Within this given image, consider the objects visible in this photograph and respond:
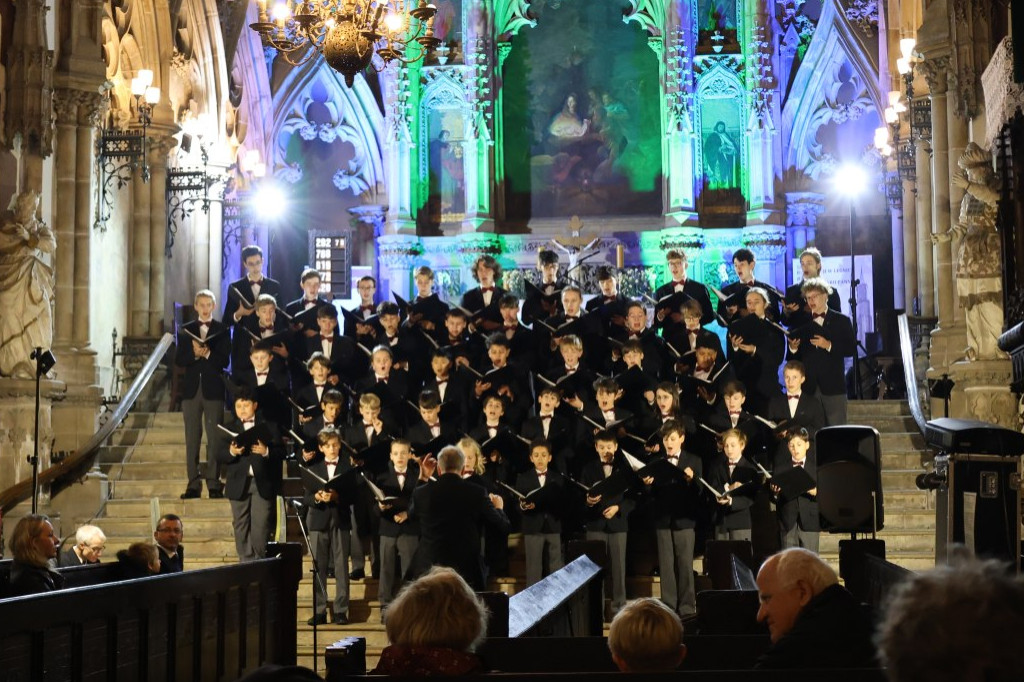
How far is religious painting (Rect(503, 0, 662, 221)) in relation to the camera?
2019 cm

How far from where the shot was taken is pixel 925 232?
50.7ft

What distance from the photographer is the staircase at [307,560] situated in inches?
391

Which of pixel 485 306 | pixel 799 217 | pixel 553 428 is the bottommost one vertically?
pixel 553 428

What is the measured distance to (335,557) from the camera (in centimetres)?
983

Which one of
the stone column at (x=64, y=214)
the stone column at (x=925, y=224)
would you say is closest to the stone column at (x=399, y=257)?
the stone column at (x=64, y=214)

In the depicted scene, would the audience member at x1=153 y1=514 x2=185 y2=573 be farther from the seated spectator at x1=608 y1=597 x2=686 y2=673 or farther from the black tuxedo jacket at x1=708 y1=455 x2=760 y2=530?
the seated spectator at x1=608 y1=597 x2=686 y2=673

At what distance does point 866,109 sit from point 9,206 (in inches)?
487

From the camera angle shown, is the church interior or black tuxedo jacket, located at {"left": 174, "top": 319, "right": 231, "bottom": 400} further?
black tuxedo jacket, located at {"left": 174, "top": 319, "right": 231, "bottom": 400}

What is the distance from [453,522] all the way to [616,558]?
165cm

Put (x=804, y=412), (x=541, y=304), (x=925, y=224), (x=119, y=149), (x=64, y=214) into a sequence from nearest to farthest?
(x=804, y=412) → (x=541, y=304) → (x=64, y=214) → (x=119, y=149) → (x=925, y=224)

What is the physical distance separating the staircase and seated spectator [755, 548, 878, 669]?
17.0ft

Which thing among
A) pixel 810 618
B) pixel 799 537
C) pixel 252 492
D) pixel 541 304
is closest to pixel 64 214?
pixel 252 492

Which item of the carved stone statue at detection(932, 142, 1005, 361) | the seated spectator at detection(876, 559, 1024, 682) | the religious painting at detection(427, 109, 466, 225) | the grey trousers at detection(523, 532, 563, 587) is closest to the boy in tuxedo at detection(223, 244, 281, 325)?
the grey trousers at detection(523, 532, 563, 587)

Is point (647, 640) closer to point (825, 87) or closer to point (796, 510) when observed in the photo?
point (796, 510)
